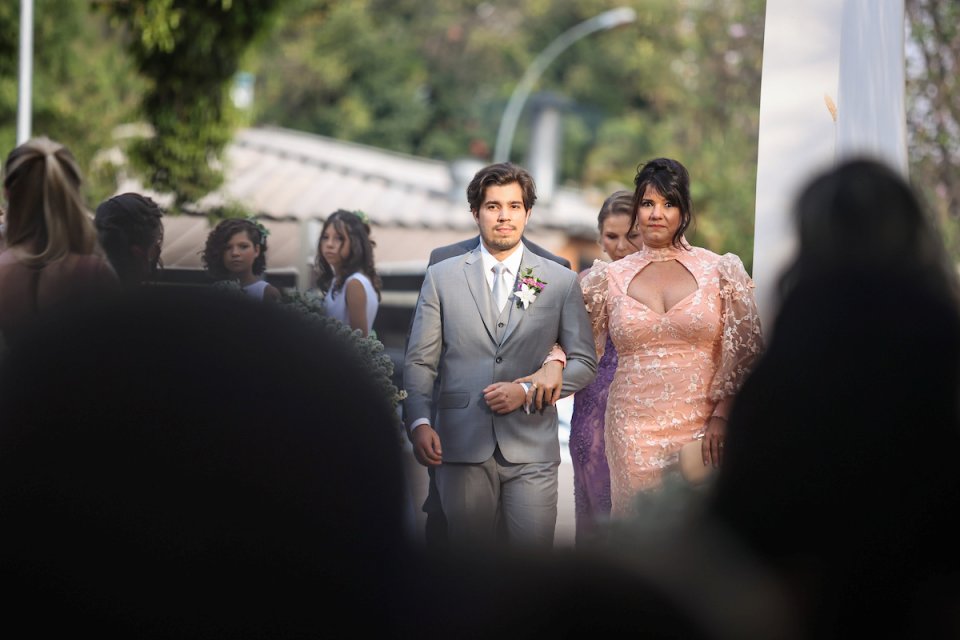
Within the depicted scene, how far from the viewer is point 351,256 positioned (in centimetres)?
642

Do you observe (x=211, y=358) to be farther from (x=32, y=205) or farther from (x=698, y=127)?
(x=698, y=127)

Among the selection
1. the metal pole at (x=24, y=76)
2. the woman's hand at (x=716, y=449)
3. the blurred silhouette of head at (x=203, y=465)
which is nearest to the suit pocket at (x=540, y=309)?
the woman's hand at (x=716, y=449)

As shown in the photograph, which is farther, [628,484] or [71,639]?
Answer: [628,484]

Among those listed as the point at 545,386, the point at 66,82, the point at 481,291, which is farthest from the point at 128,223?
the point at 66,82

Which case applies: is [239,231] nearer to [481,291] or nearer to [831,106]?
[481,291]

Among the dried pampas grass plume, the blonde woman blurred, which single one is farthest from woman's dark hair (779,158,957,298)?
the dried pampas grass plume

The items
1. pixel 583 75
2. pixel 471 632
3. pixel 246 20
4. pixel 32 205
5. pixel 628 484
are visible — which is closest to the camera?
pixel 471 632

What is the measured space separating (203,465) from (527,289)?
13.5ft

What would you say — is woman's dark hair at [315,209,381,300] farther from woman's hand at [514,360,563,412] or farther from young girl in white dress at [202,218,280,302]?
woman's hand at [514,360,563,412]

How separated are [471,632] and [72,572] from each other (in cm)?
23

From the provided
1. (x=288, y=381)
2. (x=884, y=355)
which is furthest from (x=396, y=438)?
(x=884, y=355)

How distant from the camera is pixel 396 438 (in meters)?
0.67

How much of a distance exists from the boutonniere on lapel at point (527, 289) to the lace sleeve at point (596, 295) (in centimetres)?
21

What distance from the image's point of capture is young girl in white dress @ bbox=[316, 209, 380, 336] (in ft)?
20.4
